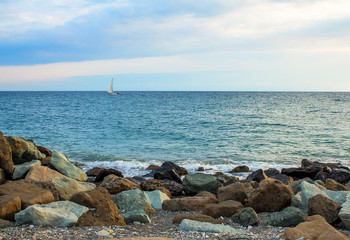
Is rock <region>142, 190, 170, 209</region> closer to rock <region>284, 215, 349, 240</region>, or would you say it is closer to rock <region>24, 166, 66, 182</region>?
rock <region>24, 166, 66, 182</region>

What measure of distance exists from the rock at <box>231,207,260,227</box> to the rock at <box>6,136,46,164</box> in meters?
7.97

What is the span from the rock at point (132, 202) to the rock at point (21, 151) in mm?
5230

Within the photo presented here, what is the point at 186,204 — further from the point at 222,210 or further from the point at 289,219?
the point at 289,219

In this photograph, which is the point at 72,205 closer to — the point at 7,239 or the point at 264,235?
the point at 7,239

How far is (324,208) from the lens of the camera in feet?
20.4

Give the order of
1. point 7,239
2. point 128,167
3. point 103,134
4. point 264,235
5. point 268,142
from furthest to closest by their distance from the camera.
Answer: point 103,134 < point 268,142 < point 128,167 < point 264,235 < point 7,239

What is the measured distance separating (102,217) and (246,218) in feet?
8.79

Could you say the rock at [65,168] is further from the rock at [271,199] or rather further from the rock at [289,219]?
the rock at [289,219]

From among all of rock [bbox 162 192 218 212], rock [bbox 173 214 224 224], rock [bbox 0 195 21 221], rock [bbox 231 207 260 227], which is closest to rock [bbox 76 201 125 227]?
rock [bbox 173 214 224 224]

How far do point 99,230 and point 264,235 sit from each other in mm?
2708

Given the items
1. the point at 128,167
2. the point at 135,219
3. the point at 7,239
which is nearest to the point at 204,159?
the point at 128,167

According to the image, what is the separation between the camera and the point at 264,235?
18.0 ft

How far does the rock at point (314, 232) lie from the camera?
4.95 meters

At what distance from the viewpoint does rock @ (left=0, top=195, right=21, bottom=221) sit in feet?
20.3
